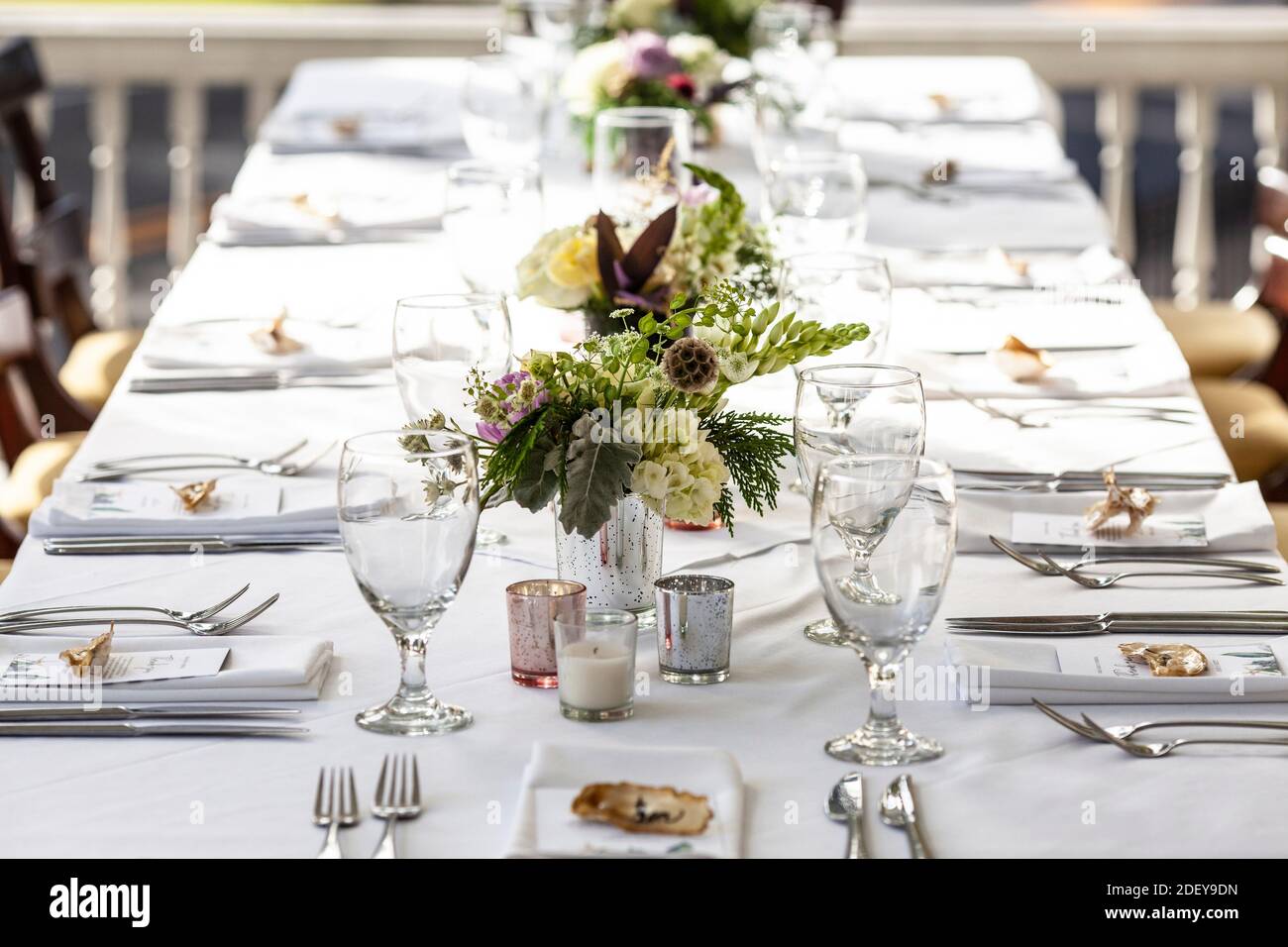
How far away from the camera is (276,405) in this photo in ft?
6.92

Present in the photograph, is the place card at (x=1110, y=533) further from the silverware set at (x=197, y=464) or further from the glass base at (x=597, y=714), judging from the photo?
the silverware set at (x=197, y=464)

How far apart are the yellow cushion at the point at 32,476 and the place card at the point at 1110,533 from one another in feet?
4.74

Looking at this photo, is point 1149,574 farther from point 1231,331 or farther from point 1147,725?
point 1231,331

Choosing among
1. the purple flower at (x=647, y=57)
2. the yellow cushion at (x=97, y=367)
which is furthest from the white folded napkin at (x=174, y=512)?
the purple flower at (x=647, y=57)

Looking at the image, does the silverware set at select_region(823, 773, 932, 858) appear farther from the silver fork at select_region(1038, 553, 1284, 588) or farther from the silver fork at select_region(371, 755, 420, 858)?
the silver fork at select_region(1038, 553, 1284, 588)

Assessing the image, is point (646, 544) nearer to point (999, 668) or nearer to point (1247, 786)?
point (999, 668)

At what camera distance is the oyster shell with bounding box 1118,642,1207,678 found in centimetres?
137

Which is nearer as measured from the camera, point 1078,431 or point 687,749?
point 687,749

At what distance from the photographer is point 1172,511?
174 cm

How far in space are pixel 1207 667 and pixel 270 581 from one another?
0.82 m

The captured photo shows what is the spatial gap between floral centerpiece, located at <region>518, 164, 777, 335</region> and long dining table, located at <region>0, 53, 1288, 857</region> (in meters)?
0.25

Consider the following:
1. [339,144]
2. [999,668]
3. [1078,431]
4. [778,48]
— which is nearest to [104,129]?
[339,144]

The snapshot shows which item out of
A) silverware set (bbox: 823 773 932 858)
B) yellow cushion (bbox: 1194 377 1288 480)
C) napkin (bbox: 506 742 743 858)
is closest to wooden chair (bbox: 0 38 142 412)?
yellow cushion (bbox: 1194 377 1288 480)

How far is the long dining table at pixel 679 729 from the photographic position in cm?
115
